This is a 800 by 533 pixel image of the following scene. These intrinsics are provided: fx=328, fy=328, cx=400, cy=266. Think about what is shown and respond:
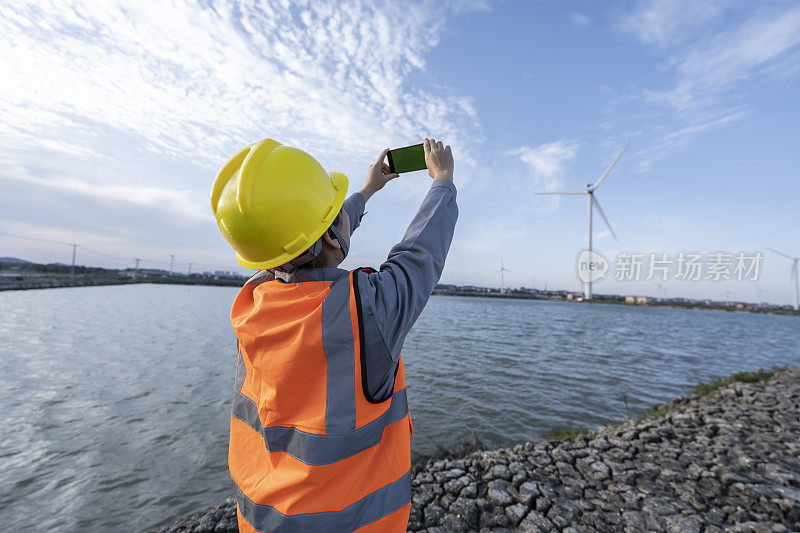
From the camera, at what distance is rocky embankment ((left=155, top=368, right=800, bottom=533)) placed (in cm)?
351

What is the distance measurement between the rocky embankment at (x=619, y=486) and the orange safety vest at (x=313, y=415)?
2.82 m

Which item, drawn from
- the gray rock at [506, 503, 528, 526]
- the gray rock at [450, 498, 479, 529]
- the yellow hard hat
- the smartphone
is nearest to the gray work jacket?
the yellow hard hat

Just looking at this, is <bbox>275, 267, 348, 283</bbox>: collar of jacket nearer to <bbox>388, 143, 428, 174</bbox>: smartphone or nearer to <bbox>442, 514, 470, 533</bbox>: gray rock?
<bbox>388, 143, 428, 174</bbox>: smartphone

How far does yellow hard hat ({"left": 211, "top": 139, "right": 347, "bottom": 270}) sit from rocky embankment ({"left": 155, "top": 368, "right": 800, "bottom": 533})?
11.5 ft

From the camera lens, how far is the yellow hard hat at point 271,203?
4.18 ft

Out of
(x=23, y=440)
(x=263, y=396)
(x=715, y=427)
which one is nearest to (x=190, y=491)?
(x=23, y=440)

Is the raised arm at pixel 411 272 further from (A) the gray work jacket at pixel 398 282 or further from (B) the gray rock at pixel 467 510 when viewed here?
(B) the gray rock at pixel 467 510

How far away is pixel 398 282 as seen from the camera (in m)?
1.23

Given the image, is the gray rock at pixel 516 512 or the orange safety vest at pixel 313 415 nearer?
the orange safety vest at pixel 313 415

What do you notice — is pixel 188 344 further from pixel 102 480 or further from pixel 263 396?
pixel 263 396

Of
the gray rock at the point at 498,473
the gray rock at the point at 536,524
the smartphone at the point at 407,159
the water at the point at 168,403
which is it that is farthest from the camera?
the water at the point at 168,403

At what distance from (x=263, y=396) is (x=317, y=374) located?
1.03 ft

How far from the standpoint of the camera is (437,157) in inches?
63.9

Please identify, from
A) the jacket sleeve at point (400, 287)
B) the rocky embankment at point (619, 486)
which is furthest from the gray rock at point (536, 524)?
the jacket sleeve at point (400, 287)
